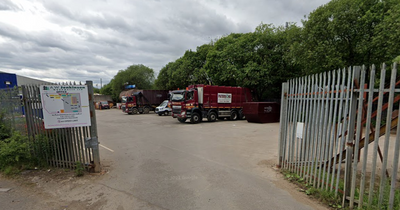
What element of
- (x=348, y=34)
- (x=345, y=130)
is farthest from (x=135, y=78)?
(x=345, y=130)

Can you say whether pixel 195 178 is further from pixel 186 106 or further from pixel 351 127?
pixel 186 106

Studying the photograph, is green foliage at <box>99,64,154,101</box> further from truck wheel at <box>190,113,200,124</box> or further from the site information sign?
the site information sign

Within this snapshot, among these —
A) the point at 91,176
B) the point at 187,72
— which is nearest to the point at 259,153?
the point at 91,176

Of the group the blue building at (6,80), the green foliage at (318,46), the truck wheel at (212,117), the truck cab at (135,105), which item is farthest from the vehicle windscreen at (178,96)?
the truck cab at (135,105)

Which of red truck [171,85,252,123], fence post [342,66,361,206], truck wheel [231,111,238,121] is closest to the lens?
fence post [342,66,361,206]

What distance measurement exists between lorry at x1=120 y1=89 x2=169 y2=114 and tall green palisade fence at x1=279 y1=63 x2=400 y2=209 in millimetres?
25917

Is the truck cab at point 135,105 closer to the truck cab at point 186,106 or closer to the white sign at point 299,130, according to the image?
the truck cab at point 186,106

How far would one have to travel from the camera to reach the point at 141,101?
29.4 meters

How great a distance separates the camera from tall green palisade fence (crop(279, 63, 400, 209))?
2889 millimetres

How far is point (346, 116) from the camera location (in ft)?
10.9

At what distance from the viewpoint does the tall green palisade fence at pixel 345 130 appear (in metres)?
2.89

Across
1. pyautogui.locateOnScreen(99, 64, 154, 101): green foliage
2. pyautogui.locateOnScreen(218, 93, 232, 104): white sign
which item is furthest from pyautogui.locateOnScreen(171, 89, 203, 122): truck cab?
pyautogui.locateOnScreen(99, 64, 154, 101): green foliage

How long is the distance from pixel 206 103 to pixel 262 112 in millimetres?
4479

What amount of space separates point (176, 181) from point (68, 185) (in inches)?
89.8
